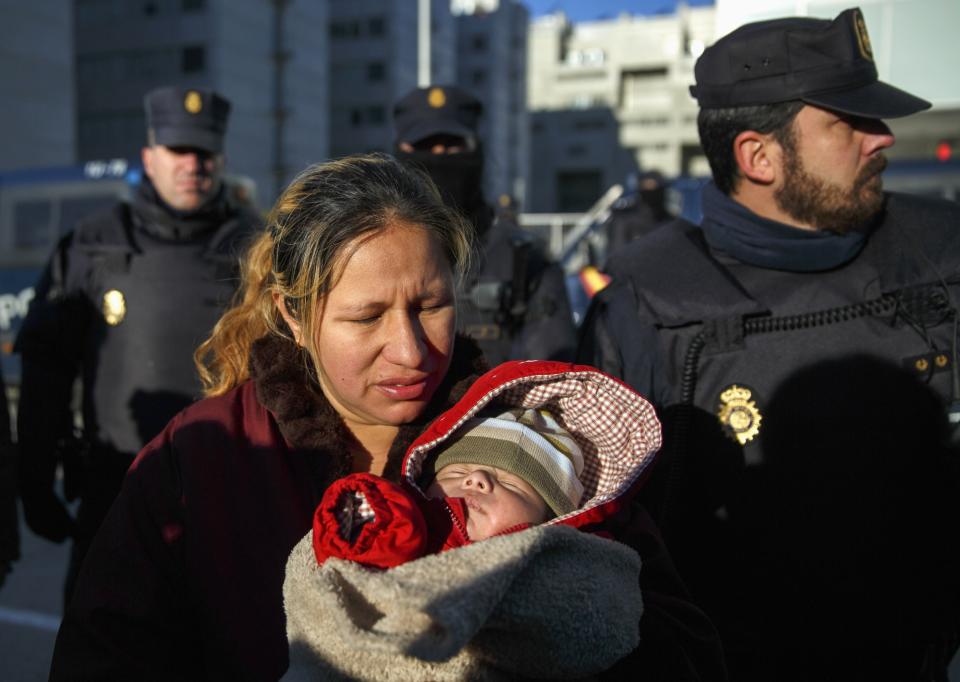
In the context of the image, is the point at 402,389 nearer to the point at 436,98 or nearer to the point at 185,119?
the point at 436,98

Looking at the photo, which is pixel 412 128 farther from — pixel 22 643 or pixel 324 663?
pixel 22 643

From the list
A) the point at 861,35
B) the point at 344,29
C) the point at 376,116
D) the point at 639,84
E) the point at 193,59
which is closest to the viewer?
the point at 861,35

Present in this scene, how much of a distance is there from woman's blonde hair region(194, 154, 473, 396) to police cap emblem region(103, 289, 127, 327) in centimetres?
134

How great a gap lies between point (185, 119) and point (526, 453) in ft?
9.12

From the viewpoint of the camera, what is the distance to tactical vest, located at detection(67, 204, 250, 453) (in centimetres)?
314

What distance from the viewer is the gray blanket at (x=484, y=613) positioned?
1.14 meters

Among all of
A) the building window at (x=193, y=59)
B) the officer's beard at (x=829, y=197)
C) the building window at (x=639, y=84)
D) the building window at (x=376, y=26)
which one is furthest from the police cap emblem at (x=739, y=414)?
the building window at (x=639, y=84)

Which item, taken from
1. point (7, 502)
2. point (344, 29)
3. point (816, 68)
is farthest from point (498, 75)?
point (816, 68)

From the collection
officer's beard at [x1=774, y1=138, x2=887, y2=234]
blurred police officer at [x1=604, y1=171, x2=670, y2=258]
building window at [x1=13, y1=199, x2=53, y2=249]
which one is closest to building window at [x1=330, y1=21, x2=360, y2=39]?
building window at [x1=13, y1=199, x2=53, y2=249]

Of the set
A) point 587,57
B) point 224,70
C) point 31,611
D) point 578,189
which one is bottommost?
point 31,611

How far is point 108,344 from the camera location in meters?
3.18

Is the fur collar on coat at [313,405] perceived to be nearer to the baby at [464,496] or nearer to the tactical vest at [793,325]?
the baby at [464,496]

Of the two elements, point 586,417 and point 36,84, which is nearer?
point 586,417

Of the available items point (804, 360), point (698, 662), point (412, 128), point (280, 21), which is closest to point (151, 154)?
point (412, 128)
